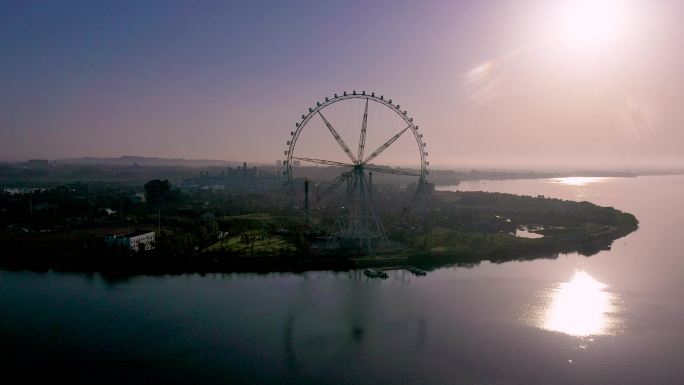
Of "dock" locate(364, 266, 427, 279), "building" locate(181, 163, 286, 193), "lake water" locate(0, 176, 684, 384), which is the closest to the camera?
"lake water" locate(0, 176, 684, 384)

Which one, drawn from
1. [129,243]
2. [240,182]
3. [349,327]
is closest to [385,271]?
[349,327]

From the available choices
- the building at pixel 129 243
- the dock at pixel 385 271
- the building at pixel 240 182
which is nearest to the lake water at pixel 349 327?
the dock at pixel 385 271

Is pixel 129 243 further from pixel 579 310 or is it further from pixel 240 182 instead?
pixel 240 182

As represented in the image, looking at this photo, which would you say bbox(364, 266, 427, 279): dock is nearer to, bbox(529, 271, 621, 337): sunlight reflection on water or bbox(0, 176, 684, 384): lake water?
bbox(0, 176, 684, 384): lake water

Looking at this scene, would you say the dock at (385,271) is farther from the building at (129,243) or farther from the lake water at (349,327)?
the building at (129,243)

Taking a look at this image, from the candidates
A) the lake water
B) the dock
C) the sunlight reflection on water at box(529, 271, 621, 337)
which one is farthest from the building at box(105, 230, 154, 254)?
the sunlight reflection on water at box(529, 271, 621, 337)

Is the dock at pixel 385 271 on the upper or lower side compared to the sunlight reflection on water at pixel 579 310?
upper
